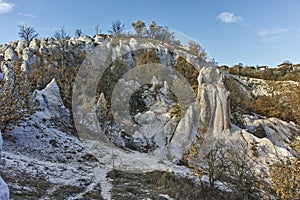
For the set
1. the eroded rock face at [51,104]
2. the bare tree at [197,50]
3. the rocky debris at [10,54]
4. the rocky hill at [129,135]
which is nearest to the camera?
the rocky hill at [129,135]

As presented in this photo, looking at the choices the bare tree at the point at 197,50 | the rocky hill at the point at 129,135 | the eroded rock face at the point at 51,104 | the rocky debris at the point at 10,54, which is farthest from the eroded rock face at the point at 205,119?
the rocky debris at the point at 10,54

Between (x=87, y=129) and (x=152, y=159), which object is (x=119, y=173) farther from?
(x=87, y=129)

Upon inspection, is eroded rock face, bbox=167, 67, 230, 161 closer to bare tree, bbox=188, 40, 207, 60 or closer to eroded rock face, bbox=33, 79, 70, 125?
eroded rock face, bbox=33, 79, 70, 125

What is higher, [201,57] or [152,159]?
[201,57]

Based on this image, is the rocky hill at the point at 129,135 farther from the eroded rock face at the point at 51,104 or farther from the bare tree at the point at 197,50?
the bare tree at the point at 197,50

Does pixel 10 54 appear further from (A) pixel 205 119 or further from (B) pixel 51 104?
(A) pixel 205 119

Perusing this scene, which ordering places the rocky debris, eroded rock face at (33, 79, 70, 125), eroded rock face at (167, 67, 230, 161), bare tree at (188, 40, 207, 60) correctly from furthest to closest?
1. bare tree at (188, 40, 207, 60)
2. the rocky debris
3. eroded rock face at (167, 67, 230, 161)
4. eroded rock face at (33, 79, 70, 125)

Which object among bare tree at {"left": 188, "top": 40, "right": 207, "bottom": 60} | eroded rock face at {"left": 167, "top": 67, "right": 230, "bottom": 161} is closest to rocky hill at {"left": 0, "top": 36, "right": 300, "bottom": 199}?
eroded rock face at {"left": 167, "top": 67, "right": 230, "bottom": 161}

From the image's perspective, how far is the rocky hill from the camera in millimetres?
9672

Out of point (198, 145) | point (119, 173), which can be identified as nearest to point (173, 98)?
point (198, 145)

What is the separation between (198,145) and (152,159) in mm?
3848

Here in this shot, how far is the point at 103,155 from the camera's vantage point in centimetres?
1392

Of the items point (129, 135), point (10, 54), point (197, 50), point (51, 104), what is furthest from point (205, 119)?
point (10, 54)

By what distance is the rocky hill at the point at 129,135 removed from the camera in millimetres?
9672
